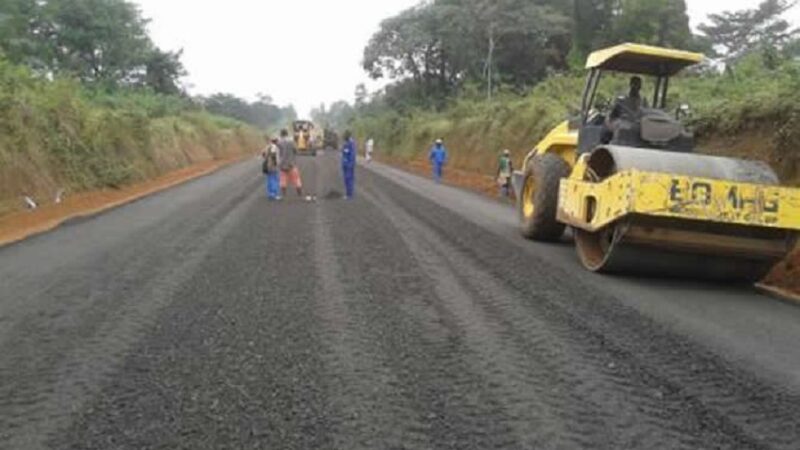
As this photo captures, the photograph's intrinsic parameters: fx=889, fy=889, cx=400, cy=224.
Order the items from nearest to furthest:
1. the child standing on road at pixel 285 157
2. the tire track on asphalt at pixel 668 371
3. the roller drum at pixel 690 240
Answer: the tire track on asphalt at pixel 668 371, the roller drum at pixel 690 240, the child standing on road at pixel 285 157

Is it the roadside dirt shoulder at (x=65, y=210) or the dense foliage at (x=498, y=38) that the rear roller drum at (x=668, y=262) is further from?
the dense foliage at (x=498, y=38)

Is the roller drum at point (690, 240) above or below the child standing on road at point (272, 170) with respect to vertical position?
above

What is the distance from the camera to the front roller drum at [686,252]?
900cm

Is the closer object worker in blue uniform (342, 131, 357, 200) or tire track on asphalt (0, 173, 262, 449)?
tire track on asphalt (0, 173, 262, 449)

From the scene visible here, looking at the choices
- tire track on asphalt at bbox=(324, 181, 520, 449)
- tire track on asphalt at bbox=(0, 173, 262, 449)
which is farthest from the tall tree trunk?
tire track on asphalt at bbox=(0, 173, 262, 449)

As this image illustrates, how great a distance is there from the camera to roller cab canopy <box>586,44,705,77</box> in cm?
1127

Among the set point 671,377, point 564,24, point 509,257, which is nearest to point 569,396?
point 671,377

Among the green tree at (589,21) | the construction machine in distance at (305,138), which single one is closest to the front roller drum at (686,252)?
the green tree at (589,21)

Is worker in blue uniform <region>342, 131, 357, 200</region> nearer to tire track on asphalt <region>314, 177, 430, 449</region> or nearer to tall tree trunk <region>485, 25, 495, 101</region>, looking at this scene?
tire track on asphalt <region>314, 177, 430, 449</region>

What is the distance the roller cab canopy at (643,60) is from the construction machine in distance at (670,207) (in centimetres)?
4

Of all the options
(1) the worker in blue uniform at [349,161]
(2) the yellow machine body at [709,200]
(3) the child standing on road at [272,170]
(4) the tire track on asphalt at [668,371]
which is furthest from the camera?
(1) the worker in blue uniform at [349,161]

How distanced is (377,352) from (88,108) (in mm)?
20268

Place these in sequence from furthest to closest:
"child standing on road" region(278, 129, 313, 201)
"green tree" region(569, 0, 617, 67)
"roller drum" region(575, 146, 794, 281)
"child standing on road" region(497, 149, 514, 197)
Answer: "green tree" region(569, 0, 617, 67)
"child standing on road" region(497, 149, 514, 197)
"child standing on road" region(278, 129, 313, 201)
"roller drum" region(575, 146, 794, 281)

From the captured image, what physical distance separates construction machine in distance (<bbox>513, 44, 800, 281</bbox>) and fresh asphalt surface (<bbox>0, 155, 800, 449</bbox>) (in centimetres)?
29
